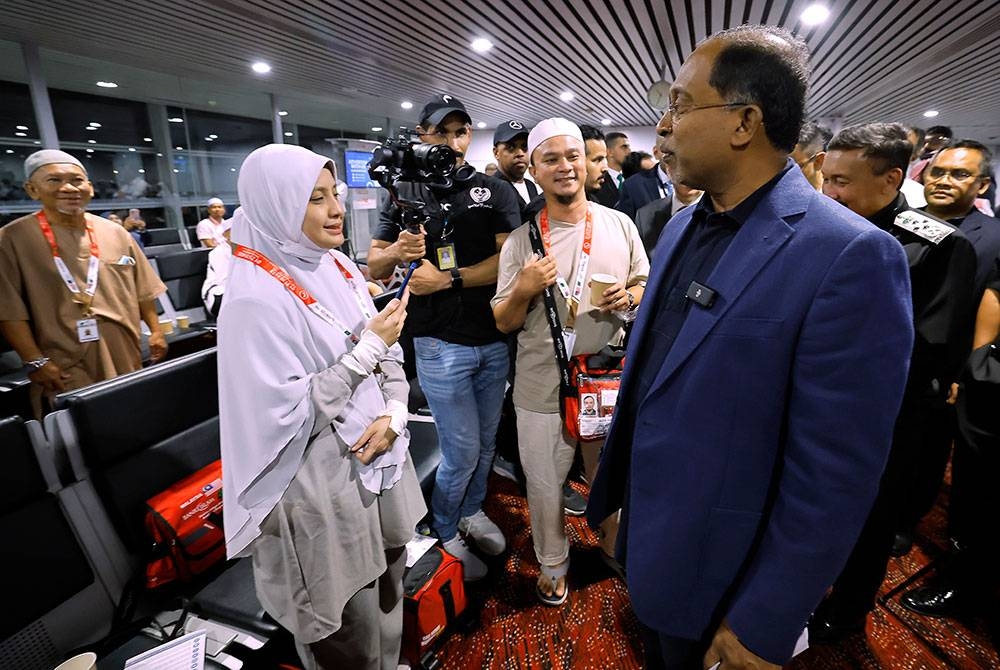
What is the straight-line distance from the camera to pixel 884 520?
5.64ft

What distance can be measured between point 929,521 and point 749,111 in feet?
9.97

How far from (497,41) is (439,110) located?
487 cm

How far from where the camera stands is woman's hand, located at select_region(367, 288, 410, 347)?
1.33m

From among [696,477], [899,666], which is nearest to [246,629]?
[696,477]

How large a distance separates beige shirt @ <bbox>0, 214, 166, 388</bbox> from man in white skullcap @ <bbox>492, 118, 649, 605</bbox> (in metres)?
2.52

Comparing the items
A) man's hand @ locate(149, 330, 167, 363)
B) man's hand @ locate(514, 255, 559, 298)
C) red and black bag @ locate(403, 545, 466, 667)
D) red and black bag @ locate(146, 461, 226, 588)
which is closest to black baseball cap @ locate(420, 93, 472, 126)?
man's hand @ locate(514, 255, 559, 298)

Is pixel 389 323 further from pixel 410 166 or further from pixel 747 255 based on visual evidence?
pixel 747 255

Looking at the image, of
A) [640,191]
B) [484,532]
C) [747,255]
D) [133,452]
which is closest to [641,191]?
[640,191]

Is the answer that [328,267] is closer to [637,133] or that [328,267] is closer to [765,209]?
[765,209]

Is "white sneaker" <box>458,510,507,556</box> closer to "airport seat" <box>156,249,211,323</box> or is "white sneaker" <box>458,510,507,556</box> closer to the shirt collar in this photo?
the shirt collar

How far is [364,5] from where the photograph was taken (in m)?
4.68

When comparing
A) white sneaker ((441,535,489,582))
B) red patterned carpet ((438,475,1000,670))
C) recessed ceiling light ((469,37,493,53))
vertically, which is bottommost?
red patterned carpet ((438,475,1000,670))

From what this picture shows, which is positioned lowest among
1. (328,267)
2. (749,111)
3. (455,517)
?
(455,517)

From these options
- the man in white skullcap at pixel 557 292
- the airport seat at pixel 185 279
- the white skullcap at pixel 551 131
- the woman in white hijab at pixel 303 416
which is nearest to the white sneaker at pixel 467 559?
the man in white skullcap at pixel 557 292
